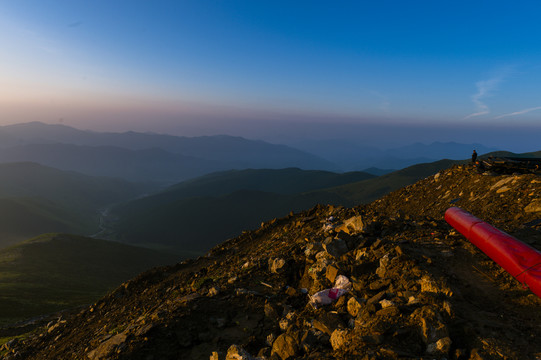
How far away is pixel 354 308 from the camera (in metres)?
8.56

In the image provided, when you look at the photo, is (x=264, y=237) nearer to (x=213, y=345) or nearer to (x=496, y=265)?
(x=213, y=345)

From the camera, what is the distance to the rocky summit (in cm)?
703

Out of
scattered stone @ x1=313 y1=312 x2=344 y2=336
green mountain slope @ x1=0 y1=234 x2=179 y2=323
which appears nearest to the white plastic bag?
scattered stone @ x1=313 y1=312 x2=344 y2=336

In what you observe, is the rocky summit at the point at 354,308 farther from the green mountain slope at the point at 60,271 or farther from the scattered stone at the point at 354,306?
the green mountain slope at the point at 60,271

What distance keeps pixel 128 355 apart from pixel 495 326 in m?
11.4

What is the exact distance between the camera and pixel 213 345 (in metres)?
9.20

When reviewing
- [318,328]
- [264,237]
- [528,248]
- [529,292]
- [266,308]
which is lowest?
[264,237]

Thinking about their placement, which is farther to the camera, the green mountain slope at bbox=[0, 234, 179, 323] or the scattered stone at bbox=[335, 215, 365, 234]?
the green mountain slope at bbox=[0, 234, 179, 323]

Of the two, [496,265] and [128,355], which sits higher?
[496,265]

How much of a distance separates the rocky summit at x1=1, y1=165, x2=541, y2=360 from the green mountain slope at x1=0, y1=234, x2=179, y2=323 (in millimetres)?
48218

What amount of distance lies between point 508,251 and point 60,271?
117558mm

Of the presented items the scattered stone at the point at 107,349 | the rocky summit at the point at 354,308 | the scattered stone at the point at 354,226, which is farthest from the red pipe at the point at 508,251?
the scattered stone at the point at 107,349

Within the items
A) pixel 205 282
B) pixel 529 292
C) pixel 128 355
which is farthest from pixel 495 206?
pixel 128 355

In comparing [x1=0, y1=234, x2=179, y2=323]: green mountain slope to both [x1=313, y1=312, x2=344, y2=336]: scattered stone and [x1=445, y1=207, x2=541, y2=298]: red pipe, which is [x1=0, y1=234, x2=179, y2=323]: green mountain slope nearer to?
[x1=313, y1=312, x2=344, y2=336]: scattered stone
